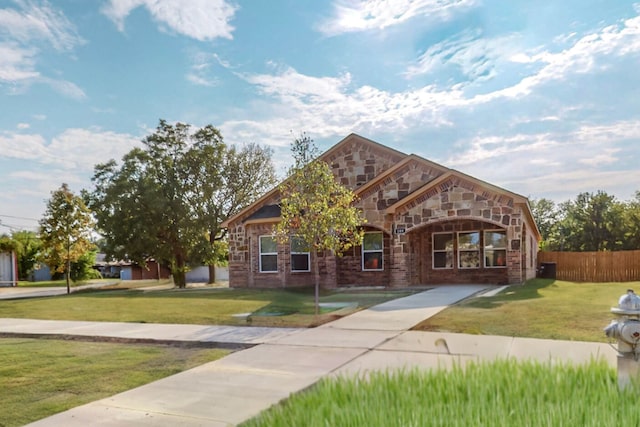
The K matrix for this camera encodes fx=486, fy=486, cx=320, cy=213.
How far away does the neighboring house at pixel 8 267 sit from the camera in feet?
123

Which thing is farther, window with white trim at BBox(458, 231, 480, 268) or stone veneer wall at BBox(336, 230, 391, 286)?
stone veneer wall at BBox(336, 230, 391, 286)

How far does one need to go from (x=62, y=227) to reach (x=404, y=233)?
53.9 feet

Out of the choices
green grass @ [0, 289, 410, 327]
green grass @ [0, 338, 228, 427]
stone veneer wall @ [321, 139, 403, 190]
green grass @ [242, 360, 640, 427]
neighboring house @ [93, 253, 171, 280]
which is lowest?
neighboring house @ [93, 253, 171, 280]

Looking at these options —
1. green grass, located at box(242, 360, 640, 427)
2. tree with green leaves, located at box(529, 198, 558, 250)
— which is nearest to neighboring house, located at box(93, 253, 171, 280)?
green grass, located at box(242, 360, 640, 427)

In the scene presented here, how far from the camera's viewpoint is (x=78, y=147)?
18500 millimetres

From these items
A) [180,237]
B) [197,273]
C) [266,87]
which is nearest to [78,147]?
[266,87]

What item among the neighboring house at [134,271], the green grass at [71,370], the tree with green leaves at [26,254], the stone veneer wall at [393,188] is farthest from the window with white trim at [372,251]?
the tree with green leaves at [26,254]

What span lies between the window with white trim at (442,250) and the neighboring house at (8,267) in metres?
33.2

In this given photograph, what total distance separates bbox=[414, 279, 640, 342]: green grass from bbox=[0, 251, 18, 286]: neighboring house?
1472 inches

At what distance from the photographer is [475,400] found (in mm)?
4102

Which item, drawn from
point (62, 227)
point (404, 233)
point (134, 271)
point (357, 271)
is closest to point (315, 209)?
point (404, 233)

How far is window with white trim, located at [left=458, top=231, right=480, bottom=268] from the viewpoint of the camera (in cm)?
1994

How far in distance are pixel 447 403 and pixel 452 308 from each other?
7.76 metres

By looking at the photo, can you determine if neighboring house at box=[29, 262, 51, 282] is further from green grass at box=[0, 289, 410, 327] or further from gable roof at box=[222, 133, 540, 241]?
green grass at box=[0, 289, 410, 327]
